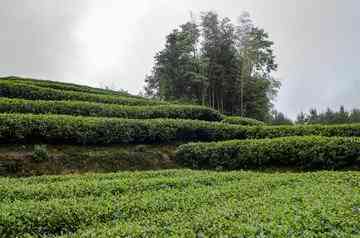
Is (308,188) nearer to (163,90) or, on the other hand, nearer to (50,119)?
(50,119)

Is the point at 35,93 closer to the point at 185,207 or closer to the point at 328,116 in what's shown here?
the point at 185,207

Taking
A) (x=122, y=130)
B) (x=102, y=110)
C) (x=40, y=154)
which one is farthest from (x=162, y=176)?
(x=102, y=110)

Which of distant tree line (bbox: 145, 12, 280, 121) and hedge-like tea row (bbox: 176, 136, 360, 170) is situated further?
distant tree line (bbox: 145, 12, 280, 121)

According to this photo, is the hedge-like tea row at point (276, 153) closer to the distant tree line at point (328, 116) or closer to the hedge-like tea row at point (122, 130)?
the hedge-like tea row at point (122, 130)

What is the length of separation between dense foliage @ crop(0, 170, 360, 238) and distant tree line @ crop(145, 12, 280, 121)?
3957cm

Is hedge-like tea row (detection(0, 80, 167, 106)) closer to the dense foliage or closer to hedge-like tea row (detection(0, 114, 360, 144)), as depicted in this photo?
hedge-like tea row (detection(0, 114, 360, 144))

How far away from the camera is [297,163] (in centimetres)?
1786

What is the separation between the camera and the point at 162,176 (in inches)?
575

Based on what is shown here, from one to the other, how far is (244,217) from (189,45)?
4679 centimetres

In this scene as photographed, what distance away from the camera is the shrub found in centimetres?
1692

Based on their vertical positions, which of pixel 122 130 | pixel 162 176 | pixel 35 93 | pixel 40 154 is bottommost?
pixel 162 176

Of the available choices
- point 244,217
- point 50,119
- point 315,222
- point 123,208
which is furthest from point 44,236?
point 50,119

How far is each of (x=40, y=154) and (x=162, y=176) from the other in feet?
16.7

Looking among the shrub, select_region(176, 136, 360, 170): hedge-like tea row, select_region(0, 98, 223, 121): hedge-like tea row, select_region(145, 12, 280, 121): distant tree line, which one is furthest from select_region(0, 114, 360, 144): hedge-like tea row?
select_region(145, 12, 280, 121): distant tree line
